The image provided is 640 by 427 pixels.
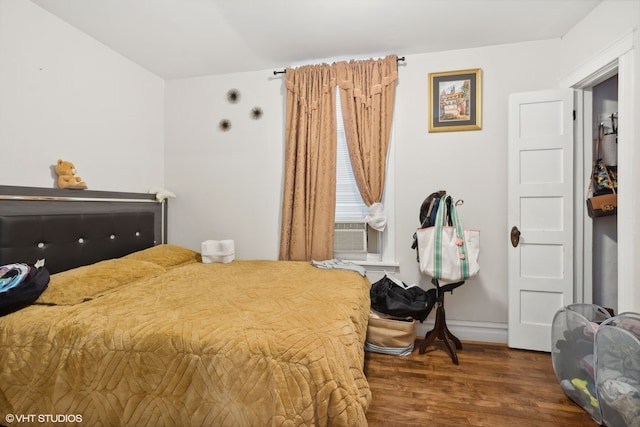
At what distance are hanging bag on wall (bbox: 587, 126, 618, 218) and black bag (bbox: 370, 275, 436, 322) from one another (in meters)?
1.35

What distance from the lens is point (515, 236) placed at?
2.48 metres

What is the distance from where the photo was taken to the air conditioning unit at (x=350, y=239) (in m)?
2.87

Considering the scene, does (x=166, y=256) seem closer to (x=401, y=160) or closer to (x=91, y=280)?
(x=91, y=280)

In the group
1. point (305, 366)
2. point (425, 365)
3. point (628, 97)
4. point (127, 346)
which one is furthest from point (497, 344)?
point (127, 346)

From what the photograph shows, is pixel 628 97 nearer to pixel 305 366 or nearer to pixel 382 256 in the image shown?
pixel 382 256

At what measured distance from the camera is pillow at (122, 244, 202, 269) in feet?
8.25

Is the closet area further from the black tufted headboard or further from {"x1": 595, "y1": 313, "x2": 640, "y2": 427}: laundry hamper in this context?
the black tufted headboard

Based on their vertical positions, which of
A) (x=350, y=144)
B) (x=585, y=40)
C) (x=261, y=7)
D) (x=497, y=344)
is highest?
(x=261, y=7)

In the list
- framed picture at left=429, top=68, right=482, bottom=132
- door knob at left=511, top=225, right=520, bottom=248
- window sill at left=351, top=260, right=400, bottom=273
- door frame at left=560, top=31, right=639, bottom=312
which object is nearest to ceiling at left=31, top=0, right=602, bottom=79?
framed picture at left=429, top=68, right=482, bottom=132

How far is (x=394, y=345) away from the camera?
7.84 feet

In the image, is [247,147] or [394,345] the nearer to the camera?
[394,345]

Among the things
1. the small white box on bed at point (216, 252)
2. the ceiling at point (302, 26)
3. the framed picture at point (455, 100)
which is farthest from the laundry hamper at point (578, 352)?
the small white box on bed at point (216, 252)

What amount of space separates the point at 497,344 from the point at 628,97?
2.01m

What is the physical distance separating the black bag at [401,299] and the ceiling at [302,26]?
2.07 metres
